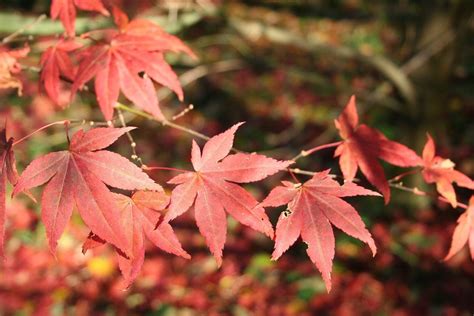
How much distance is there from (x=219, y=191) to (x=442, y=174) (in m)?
0.72

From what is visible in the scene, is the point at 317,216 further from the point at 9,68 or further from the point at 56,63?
the point at 9,68

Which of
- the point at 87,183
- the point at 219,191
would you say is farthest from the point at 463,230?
the point at 87,183

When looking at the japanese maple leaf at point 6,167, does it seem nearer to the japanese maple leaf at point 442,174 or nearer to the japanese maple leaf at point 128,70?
the japanese maple leaf at point 128,70

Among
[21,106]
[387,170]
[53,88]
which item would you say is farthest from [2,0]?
[387,170]

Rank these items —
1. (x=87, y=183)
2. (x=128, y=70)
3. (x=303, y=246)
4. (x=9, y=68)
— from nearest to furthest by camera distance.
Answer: (x=87, y=183) → (x=128, y=70) → (x=9, y=68) → (x=303, y=246)

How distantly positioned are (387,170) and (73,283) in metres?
2.83

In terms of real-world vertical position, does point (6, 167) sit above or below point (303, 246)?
above

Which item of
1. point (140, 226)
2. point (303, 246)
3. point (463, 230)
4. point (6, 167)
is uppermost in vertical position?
point (6, 167)

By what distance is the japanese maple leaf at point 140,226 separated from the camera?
1145 millimetres

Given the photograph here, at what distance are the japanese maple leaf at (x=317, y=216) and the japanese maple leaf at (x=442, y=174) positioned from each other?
0.40m

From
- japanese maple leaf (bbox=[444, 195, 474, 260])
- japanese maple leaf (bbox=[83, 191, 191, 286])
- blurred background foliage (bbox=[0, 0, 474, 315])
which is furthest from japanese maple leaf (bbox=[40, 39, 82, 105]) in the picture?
japanese maple leaf (bbox=[444, 195, 474, 260])

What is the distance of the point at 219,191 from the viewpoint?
1.14m

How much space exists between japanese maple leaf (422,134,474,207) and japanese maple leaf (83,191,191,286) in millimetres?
781

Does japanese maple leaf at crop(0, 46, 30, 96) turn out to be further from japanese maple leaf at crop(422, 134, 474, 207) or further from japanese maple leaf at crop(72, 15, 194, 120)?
japanese maple leaf at crop(422, 134, 474, 207)
